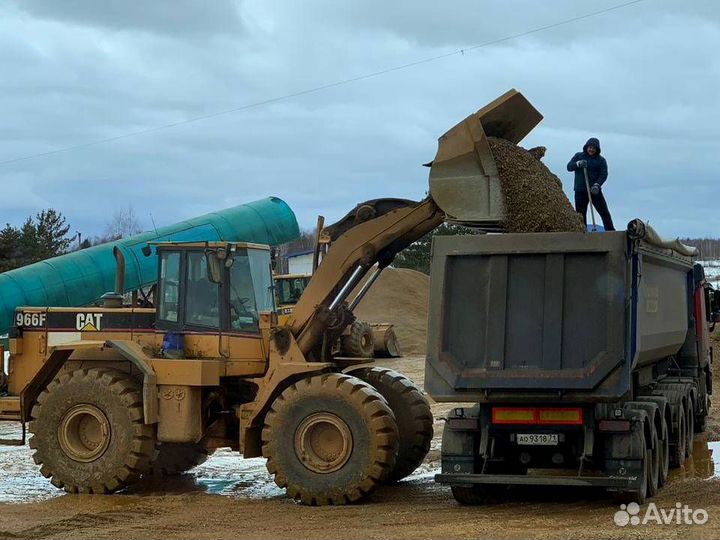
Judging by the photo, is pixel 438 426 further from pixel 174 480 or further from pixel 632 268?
pixel 632 268

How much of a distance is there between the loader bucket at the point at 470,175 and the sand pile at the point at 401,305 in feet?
87.3

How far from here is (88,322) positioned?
13.2m

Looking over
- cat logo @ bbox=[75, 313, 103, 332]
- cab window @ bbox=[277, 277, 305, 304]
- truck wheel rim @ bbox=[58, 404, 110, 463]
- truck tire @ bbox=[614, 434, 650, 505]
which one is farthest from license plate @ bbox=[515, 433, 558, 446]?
cab window @ bbox=[277, 277, 305, 304]

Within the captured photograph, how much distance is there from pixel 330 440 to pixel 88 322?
11.8 ft

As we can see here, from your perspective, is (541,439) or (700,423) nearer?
(541,439)

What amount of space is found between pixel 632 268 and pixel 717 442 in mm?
6966

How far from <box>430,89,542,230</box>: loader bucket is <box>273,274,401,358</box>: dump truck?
14.3 m

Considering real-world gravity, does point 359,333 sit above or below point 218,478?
above

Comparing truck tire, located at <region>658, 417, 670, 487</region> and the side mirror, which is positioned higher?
the side mirror

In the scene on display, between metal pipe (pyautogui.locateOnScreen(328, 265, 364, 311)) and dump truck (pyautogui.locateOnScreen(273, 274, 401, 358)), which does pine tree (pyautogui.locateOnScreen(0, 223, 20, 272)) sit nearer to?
dump truck (pyautogui.locateOnScreen(273, 274, 401, 358))

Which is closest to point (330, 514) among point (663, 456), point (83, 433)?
point (83, 433)

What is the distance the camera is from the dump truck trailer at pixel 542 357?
33.1 feet

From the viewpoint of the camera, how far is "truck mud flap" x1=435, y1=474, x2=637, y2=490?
1002 cm

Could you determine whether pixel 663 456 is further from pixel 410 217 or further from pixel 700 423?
pixel 700 423
